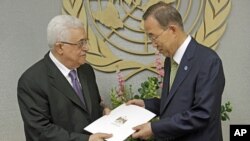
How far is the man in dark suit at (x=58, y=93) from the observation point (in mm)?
1803

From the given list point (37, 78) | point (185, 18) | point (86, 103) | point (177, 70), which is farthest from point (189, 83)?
point (185, 18)

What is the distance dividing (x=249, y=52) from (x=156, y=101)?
982 mm

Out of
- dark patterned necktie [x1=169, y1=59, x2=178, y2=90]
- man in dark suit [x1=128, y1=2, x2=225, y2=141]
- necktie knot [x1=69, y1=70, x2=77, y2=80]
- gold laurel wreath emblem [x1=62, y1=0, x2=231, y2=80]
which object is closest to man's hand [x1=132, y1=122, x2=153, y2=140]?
man in dark suit [x1=128, y1=2, x2=225, y2=141]

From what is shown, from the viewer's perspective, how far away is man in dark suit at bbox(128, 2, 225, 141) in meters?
1.65

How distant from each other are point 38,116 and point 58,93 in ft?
0.51

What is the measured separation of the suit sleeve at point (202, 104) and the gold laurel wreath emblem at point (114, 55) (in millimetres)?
971

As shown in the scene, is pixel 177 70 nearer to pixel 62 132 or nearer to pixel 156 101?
pixel 156 101

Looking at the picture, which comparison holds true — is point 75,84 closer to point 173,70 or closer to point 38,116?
point 38,116

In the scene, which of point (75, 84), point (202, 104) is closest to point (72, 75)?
point (75, 84)

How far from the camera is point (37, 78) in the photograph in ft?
6.07

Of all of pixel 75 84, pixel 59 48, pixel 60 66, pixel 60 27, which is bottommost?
pixel 75 84

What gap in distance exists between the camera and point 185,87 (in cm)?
170

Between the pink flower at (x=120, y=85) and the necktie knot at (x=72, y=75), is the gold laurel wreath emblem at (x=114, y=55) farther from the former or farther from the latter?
the necktie knot at (x=72, y=75)

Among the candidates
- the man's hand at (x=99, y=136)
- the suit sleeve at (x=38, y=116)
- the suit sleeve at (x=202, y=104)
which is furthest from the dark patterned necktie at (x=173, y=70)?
the suit sleeve at (x=38, y=116)
